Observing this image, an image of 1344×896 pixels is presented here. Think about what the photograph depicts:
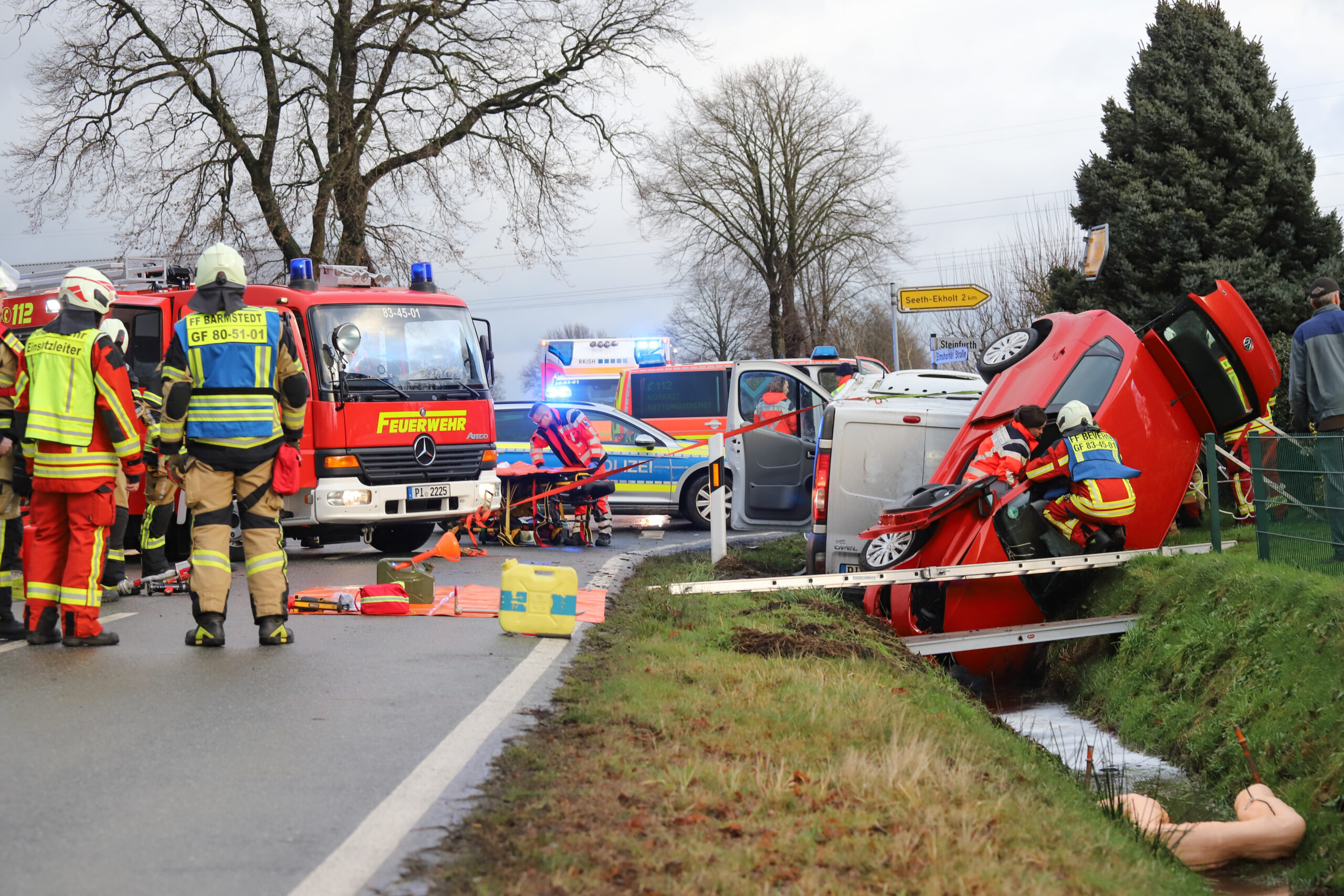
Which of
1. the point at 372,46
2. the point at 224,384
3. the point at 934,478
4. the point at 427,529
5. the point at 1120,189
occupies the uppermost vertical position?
the point at 372,46

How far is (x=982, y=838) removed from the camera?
3627 mm

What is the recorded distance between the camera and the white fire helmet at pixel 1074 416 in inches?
Answer: 339

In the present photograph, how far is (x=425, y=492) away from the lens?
40.5ft

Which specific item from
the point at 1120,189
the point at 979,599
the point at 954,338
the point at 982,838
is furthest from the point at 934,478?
the point at 1120,189

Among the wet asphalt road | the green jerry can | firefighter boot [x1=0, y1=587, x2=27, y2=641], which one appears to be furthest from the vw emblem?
firefighter boot [x1=0, y1=587, x2=27, y2=641]

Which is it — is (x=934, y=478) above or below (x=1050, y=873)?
above

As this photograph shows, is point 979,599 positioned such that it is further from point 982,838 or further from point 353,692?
point 982,838

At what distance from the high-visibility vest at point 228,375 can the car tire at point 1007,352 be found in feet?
18.7

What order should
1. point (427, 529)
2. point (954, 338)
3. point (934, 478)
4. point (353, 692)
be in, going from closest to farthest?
point (353, 692)
point (934, 478)
point (427, 529)
point (954, 338)

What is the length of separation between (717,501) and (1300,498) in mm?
4964

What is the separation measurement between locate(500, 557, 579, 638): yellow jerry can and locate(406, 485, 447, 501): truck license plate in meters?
5.12

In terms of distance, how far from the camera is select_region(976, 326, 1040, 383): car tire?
10023 millimetres

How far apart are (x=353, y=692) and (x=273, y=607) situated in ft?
4.86

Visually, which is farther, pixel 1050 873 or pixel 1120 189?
pixel 1120 189
